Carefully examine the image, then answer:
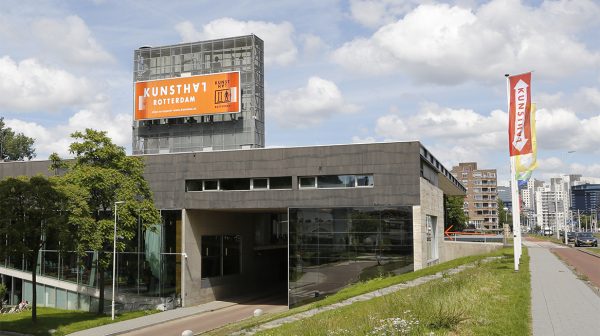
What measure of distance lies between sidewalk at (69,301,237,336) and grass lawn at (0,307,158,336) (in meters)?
0.90

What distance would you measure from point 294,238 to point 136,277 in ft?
46.1

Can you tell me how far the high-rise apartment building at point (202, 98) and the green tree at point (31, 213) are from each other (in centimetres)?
2125

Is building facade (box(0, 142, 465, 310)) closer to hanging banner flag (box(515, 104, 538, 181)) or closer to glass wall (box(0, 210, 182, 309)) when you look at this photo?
glass wall (box(0, 210, 182, 309))

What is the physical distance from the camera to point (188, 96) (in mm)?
53125

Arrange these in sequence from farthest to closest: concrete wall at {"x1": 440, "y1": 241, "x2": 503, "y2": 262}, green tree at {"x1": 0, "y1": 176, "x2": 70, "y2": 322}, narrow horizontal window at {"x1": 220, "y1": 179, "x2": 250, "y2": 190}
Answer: concrete wall at {"x1": 440, "y1": 241, "x2": 503, "y2": 262}
narrow horizontal window at {"x1": 220, "y1": 179, "x2": 250, "y2": 190}
green tree at {"x1": 0, "y1": 176, "x2": 70, "y2": 322}

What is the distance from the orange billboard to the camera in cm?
5172

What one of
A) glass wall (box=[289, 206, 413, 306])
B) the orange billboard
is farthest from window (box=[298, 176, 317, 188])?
the orange billboard

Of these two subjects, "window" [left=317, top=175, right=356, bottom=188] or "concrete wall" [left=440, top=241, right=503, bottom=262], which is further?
"concrete wall" [left=440, top=241, right=503, bottom=262]

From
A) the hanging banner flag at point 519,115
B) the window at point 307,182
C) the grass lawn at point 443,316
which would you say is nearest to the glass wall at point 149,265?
the window at point 307,182

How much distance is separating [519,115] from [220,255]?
29.7 metres

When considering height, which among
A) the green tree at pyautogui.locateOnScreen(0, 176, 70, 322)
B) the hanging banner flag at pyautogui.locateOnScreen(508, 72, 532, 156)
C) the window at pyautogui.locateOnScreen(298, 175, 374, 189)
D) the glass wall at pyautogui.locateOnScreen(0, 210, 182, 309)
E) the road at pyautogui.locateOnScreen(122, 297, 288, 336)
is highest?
the hanging banner flag at pyautogui.locateOnScreen(508, 72, 532, 156)

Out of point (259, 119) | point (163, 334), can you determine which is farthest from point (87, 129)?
point (259, 119)

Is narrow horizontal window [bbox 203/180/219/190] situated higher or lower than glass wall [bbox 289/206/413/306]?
higher

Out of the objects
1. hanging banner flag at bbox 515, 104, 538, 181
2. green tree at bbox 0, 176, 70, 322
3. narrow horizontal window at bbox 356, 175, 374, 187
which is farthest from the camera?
narrow horizontal window at bbox 356, 175, 374, 187
